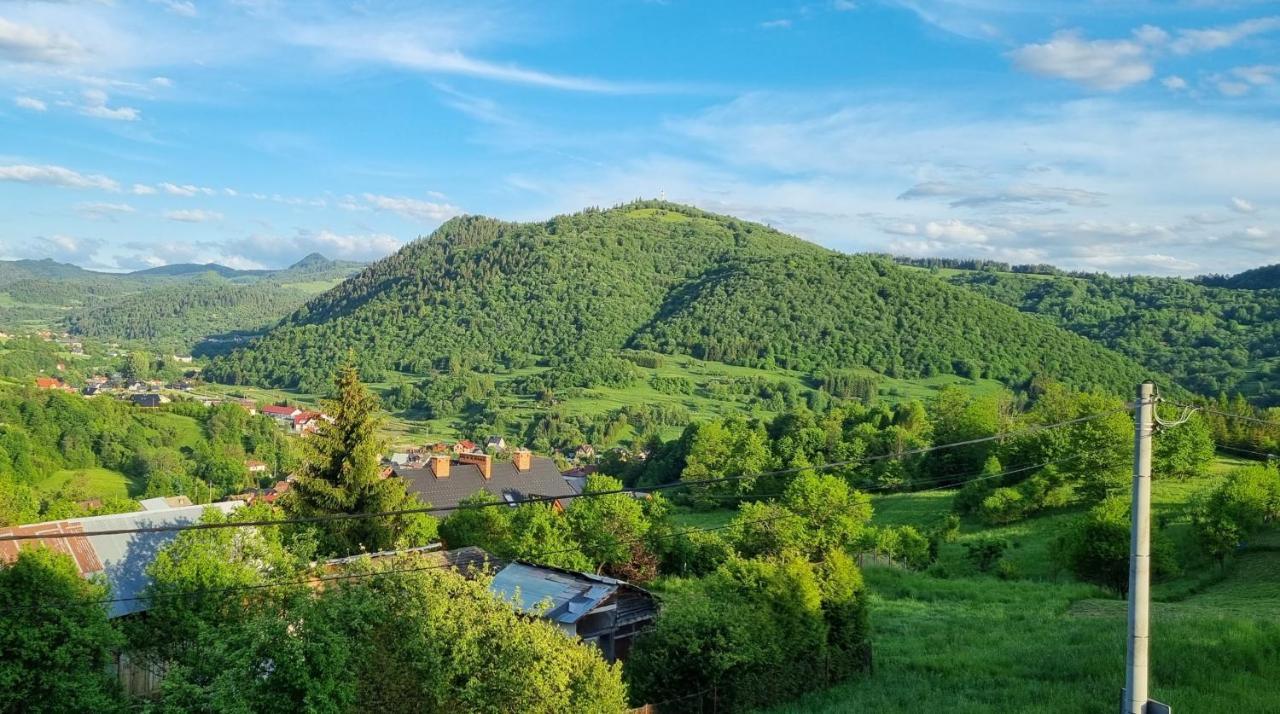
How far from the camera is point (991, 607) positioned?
27359 mm

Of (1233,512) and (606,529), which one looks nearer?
(1233,512)

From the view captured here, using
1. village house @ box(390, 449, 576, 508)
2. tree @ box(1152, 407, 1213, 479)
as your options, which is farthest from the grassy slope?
village house @ box(390, 449, 576, 508)

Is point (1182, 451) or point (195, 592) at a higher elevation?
point (1182, 451)

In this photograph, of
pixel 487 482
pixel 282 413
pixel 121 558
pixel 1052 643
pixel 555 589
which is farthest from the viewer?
pixel 282 413

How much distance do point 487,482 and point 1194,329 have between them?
156401mm

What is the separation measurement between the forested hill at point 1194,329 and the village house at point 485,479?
318ft

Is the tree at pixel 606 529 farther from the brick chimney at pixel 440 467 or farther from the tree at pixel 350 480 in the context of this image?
the brick chimney at pixel 440 467

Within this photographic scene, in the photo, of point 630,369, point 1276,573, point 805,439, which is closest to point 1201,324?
point 630,369

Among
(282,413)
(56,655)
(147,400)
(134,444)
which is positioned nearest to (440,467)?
(56,655)

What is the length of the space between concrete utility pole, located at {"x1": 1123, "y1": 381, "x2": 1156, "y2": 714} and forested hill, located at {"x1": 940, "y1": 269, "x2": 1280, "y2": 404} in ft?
380

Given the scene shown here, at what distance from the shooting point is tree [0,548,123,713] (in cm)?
1506

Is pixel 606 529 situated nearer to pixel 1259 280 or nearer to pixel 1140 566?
pixel 1140 566

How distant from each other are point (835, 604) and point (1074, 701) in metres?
6.53

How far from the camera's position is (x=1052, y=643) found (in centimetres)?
1966
